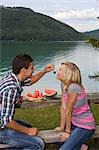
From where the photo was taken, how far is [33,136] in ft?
18.0

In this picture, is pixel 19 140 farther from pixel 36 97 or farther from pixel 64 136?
pixel 36 97

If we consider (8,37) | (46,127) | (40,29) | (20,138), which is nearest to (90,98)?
(46,127)

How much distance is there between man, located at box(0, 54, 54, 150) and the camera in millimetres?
5152

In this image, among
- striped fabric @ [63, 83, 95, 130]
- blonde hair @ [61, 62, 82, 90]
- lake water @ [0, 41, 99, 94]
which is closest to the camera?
blonde hair @ [61, 62, 82, 90]

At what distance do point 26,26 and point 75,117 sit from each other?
187055 millimetres

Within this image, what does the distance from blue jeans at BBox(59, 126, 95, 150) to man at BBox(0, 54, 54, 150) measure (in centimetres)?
35

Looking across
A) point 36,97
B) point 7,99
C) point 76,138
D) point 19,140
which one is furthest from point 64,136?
point 36,97

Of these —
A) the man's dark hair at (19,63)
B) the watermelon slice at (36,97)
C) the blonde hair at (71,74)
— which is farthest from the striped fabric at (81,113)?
the watermelon slice at (36,97)

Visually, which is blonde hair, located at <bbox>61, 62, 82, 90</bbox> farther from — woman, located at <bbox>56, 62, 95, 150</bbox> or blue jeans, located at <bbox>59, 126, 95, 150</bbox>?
blue jeans, located at <bbox>59, 126, 95, 150</bbox>

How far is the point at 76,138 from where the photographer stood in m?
5.63

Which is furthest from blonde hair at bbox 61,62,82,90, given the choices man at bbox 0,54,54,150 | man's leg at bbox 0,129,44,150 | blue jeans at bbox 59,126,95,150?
man's leg at bbox 0,129,44,150

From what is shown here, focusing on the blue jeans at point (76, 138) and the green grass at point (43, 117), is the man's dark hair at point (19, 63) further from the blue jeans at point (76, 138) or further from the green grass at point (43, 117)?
the green grass at point (43, 117)

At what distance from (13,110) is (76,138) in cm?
98

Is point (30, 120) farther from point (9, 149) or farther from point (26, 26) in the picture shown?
point (26, 26)
